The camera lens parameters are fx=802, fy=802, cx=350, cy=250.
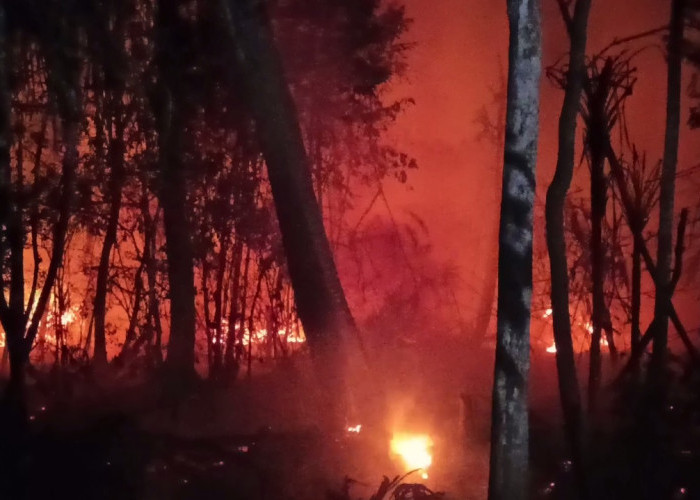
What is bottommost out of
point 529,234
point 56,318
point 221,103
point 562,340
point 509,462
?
point 509,462

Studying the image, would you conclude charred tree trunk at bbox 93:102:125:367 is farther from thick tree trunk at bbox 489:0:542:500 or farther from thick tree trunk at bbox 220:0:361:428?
thick tree trunk at bbox 489:0:542:500

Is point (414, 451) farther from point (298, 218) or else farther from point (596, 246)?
point (596, 246)

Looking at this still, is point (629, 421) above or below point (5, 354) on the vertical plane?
below

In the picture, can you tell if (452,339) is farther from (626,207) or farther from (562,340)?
(562,340)

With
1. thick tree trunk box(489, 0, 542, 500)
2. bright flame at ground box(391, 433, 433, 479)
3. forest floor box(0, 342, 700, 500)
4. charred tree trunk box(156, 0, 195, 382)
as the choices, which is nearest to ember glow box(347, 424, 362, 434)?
forest floor box(0, 342, 700, 500)

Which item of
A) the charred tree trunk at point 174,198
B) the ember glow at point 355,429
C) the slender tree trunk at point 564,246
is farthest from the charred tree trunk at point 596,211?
the charred tree trunk at point 174,198

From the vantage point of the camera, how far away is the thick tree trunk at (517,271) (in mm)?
7328

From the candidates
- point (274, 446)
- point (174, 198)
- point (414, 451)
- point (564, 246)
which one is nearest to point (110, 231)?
point (174, 198)

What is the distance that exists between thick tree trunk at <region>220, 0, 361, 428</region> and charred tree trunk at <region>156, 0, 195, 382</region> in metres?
1.62

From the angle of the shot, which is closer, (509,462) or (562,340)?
(509,462)

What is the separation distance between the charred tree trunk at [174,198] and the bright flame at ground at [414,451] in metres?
3.85

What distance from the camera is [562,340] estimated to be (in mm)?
8305

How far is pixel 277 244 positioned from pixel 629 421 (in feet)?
20.5

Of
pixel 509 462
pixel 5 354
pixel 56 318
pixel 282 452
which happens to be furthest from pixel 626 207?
pixel 5 354
